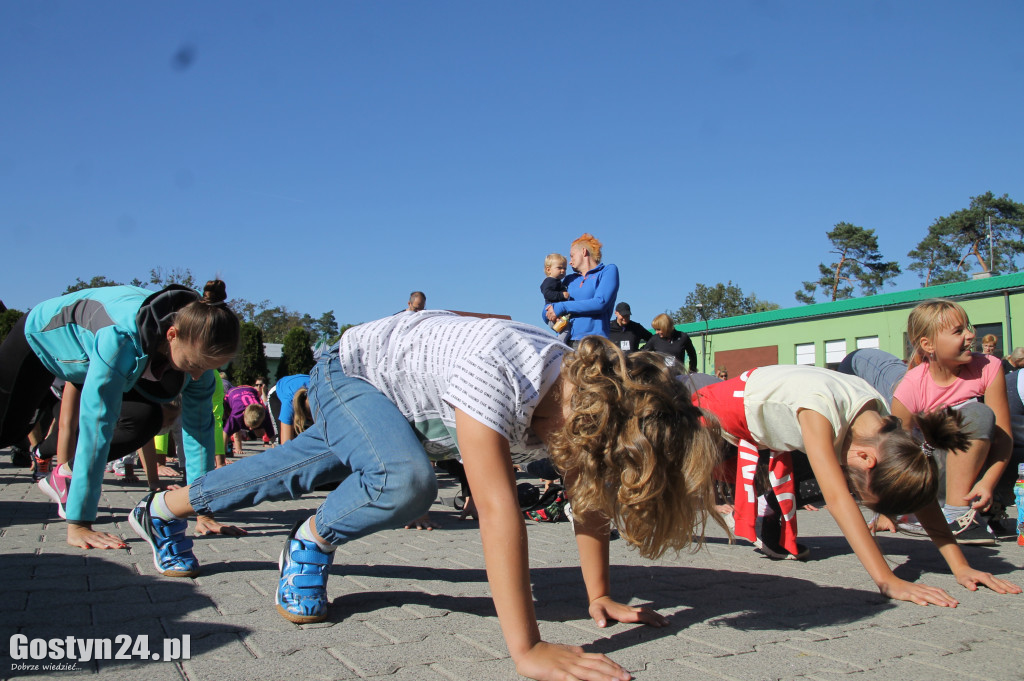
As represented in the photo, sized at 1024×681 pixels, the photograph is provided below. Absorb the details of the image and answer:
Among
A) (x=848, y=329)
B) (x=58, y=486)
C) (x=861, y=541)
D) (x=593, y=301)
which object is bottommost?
(x=861, y=541)

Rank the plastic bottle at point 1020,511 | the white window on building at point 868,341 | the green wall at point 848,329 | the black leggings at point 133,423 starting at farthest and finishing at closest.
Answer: the white window on building at point 868,341 < the green wall at point 848,329 < the black leggings at point 133,423 < the plastic bottle at point 1020,511

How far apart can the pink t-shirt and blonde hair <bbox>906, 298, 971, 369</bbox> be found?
170 millimetres

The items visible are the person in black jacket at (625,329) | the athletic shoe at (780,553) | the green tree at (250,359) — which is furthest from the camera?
the green tree at (250,359)

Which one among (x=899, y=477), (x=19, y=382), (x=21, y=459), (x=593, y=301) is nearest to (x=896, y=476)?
(x=899, y=477)

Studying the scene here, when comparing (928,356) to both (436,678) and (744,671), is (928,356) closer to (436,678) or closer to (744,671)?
(744,671)

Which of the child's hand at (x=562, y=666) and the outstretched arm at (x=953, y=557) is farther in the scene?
the outstretched arm at (x=953, y=557)

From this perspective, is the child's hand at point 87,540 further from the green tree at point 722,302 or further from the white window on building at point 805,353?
the green tree at point 722,302

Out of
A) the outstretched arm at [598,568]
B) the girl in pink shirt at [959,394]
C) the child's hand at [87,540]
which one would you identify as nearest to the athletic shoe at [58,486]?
the child's hand at [87,540]

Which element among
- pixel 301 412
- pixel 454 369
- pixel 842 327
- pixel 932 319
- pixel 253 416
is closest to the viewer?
pixel 454 369

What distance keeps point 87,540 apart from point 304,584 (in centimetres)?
172

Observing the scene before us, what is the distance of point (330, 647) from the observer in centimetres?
224

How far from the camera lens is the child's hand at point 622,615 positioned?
8.41 feet

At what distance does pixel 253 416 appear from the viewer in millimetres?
10289

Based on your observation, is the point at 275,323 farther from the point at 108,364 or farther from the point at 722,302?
the point at 108,364
